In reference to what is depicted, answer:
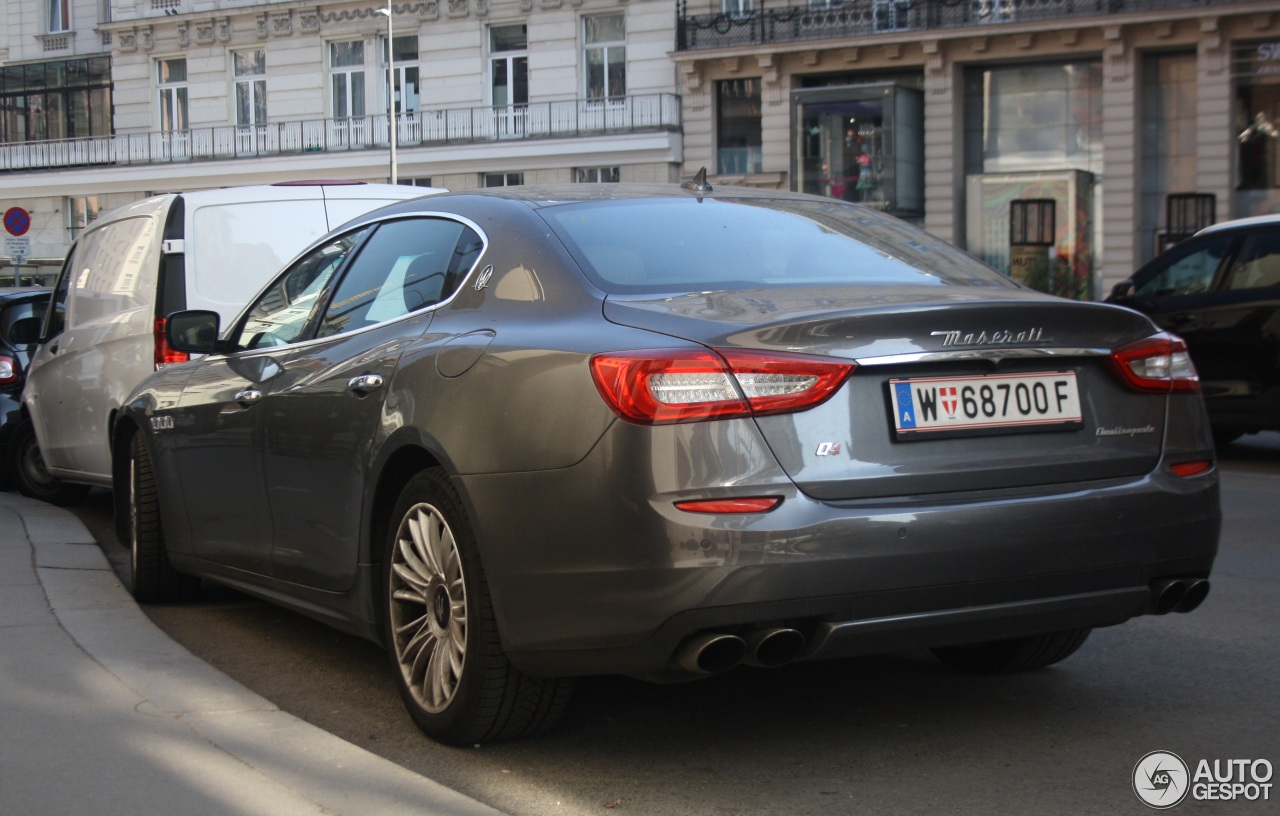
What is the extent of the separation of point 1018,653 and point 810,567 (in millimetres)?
1570

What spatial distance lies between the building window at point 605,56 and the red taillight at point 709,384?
111ft

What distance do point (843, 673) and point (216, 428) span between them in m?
2.38

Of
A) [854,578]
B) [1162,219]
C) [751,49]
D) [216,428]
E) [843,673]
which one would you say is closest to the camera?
[854,578]

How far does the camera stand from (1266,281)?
11758mm

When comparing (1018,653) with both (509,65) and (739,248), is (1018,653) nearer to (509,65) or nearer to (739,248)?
(739,248)

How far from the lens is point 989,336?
389cm

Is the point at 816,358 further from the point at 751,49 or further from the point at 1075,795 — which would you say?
the point at 751,49

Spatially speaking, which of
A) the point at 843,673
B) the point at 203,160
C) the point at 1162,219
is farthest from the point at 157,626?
the point at 203,160

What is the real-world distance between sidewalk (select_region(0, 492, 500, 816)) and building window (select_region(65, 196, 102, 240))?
42025mm

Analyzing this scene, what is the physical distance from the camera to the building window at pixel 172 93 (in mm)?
43938

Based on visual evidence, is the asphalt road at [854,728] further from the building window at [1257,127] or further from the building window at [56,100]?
the building window at [56,100]

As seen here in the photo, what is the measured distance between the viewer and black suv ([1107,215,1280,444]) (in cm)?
1169

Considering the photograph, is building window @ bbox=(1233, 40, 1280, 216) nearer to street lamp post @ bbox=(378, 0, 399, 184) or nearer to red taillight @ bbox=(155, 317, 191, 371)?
street lamp post @ bbox=(378, 0, 399, 184)

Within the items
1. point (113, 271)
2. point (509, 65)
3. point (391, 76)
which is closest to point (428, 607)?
point (113, 271)
